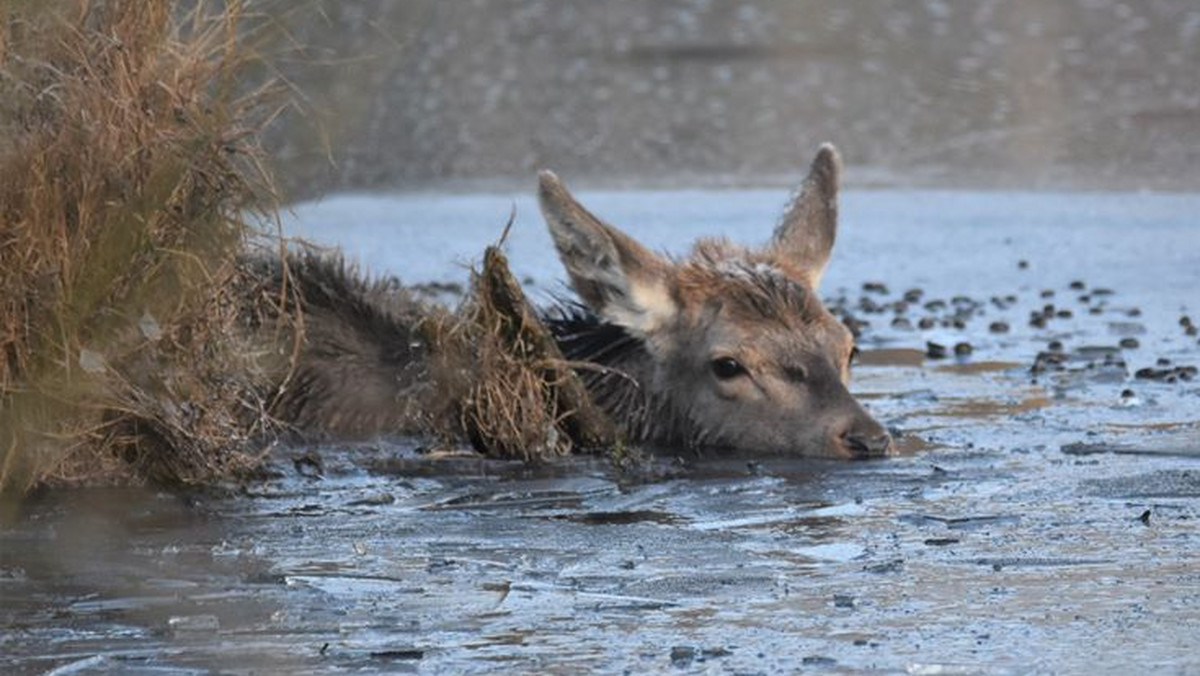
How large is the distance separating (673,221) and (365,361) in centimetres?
675

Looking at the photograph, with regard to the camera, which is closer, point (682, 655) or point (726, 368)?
point (682, 655)

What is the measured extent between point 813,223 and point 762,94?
417 inches

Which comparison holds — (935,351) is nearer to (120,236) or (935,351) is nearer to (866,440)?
(866,440)

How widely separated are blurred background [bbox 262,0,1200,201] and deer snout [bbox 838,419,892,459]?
22.8ft

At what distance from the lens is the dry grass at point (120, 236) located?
27.2 feet

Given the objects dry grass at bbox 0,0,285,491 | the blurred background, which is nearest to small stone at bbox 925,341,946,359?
dry grass at bbox 0,0,285,491

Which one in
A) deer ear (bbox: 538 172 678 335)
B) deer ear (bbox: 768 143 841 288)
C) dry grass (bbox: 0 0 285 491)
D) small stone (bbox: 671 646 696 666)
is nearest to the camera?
small stone (bbox: 671 646 696 666)

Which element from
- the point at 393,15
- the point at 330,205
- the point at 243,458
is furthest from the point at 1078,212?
the point at 393,15

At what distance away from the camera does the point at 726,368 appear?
9969 millimetres

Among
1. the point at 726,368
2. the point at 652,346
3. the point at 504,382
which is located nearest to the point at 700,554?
the point at 504,382

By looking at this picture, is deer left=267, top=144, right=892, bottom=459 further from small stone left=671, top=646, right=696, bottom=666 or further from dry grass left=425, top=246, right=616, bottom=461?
small stone left=671, top=646, right=696, bottom=666

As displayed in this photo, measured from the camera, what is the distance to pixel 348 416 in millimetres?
10195

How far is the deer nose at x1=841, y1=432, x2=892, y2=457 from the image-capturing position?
956 centimetres

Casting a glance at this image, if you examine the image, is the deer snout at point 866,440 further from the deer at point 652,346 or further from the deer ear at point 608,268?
the deer ear at point 608,268
